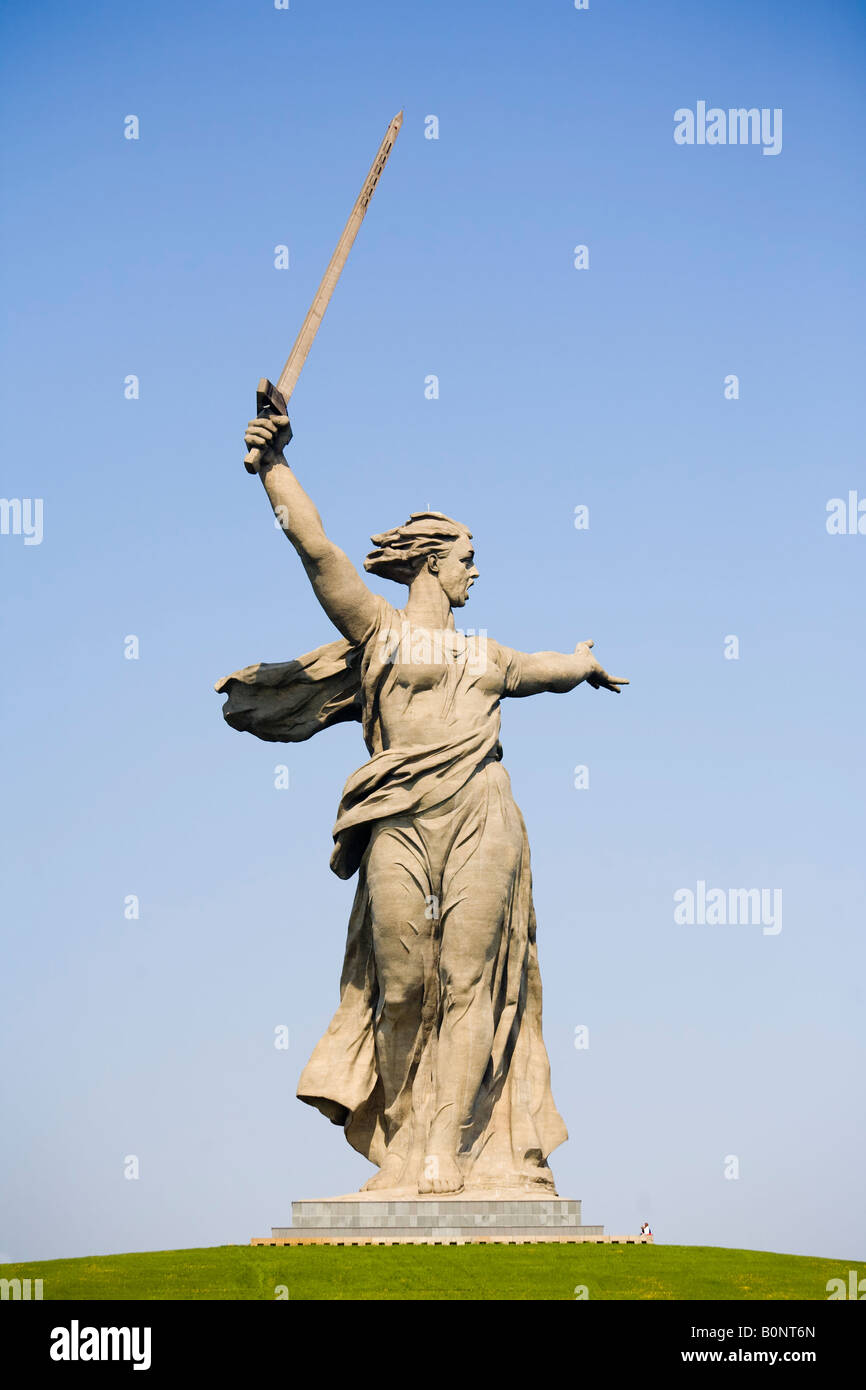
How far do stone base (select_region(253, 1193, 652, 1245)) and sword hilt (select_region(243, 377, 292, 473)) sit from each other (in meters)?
6.00

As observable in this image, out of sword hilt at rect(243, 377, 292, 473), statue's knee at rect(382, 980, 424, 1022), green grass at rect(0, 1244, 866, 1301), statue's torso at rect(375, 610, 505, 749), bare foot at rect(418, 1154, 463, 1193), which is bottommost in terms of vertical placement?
green grass at rect(0, 1244, 866, 1301)

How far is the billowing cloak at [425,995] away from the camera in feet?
53.5

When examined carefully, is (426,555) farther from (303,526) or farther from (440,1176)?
(440,1176)

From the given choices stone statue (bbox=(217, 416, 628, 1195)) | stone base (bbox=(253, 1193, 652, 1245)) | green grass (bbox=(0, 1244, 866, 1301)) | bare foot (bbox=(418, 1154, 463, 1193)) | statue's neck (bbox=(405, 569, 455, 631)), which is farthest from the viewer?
statue's neck (bbox=(405, 569, 455, 631))

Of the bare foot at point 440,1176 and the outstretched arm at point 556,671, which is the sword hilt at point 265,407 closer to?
the outstretched arm at point 556,671

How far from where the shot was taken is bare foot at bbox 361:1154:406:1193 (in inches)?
624

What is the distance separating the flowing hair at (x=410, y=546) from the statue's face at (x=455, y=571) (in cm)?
5

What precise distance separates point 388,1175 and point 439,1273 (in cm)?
303

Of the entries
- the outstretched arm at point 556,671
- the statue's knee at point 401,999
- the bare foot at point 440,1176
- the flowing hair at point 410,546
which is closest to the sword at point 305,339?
the flowing hair at point 410,546

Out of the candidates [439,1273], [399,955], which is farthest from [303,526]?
[439,1273]

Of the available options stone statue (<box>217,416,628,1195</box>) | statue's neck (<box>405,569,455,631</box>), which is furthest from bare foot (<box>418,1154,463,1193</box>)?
statue's neck (<box>405,569,455,631</box>)

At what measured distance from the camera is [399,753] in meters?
16.4

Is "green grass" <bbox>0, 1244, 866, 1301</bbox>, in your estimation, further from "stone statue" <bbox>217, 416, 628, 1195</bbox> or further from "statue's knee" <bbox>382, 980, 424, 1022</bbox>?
"statue's knee" <bbox>382, 980, 424, 1022</bbox>

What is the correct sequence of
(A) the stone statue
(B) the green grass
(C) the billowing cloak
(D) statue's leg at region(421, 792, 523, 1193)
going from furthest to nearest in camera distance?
(C) the billowing cloak
(A) the stone statue
(D) statue's leg at region(421, 792, 523, 1193)
(B) the green grass
